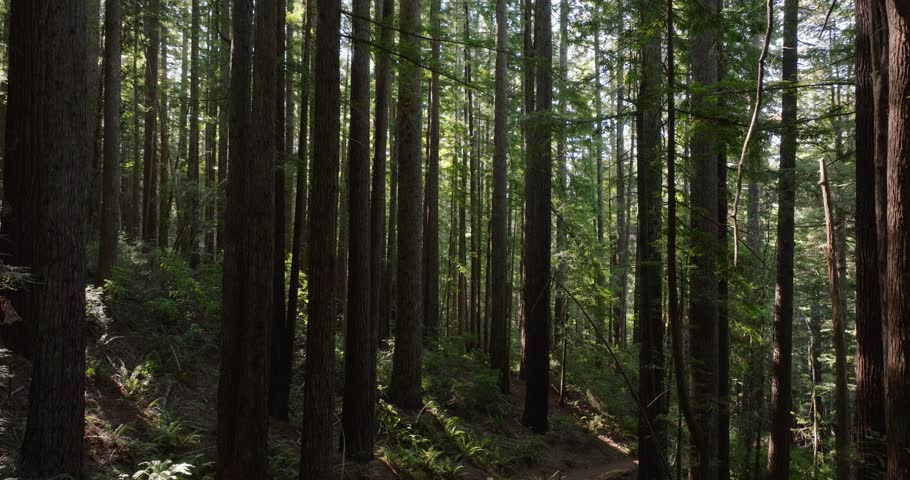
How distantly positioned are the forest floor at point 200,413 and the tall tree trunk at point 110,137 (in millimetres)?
797

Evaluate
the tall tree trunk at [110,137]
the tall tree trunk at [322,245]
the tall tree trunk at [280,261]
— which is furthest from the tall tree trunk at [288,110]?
the tall tree trunk at [110,137]

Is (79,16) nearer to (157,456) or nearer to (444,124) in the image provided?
(157,456)

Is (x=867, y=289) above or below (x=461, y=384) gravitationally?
above

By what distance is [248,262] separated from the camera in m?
7.09

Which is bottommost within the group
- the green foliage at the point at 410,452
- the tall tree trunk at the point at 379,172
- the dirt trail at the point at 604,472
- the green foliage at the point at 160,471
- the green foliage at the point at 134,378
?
the dirt trail at the point at 604,472

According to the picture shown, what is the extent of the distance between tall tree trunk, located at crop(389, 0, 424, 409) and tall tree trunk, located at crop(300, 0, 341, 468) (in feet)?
→ 14.3

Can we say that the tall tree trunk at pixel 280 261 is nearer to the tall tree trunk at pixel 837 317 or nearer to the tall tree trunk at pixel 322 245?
the tall tree trunk at pixel 322 245

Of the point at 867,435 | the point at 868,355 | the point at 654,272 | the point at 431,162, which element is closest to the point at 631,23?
the point at 654,272

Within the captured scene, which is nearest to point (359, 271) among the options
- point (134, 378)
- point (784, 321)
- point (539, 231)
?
point (134, 378)

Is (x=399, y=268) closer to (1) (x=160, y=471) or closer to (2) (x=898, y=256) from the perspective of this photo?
(1) (x=160, y=471)

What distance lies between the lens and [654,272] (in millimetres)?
10227

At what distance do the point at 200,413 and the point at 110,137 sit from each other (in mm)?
6272

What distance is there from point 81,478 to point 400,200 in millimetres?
7322

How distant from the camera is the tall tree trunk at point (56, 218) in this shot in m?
5.91
